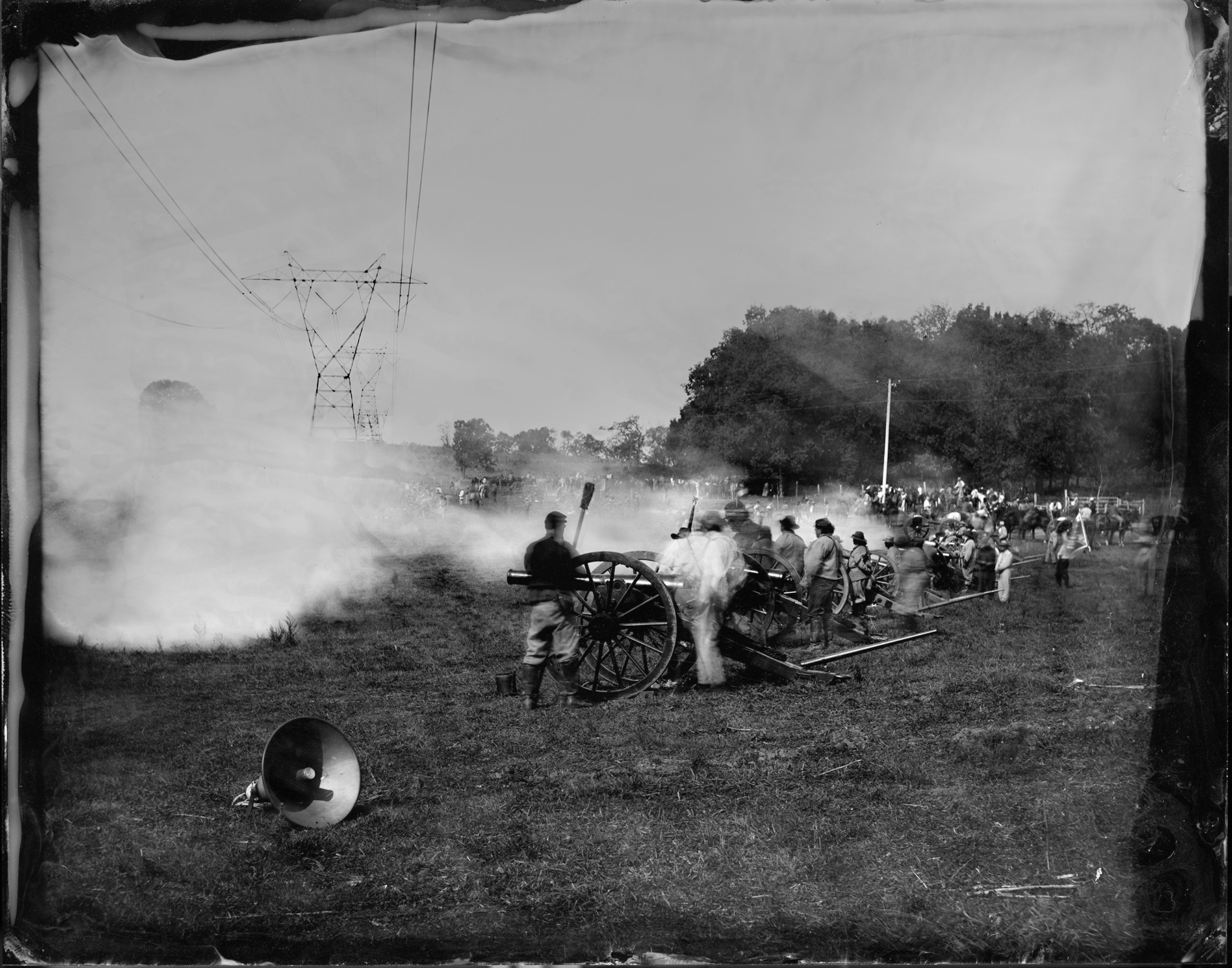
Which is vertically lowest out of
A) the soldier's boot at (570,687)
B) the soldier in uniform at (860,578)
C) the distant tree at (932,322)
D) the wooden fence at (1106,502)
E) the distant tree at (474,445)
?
the soldier's boot at (570,687)

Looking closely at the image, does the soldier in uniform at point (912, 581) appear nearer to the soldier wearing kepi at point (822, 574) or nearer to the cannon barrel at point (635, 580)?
the soldier wearing kepi at point (822, 574)

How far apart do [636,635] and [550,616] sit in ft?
2.47

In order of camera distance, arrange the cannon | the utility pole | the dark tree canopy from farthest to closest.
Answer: the cannon, the utility pole, the dark tree canopy

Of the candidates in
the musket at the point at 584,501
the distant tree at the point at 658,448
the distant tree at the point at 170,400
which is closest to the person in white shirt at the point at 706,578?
the distant tree at the point at 658,448

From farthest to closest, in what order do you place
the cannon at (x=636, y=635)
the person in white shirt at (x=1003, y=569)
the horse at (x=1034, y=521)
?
the person in white shirt at (x=1003, y=569) → the horse at (x=1034, y=521) → the cannon at (x=636, y=635)

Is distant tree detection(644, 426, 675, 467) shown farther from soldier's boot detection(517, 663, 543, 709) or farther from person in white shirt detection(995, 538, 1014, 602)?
person in white shirt detection(995, 538, 1014, 602)

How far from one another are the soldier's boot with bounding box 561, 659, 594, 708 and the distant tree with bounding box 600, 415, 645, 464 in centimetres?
82

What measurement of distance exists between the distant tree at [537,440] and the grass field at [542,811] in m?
0.34

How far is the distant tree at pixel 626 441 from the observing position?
125 inches

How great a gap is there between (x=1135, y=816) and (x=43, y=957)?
3.78 meters

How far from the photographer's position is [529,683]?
10.3 feet

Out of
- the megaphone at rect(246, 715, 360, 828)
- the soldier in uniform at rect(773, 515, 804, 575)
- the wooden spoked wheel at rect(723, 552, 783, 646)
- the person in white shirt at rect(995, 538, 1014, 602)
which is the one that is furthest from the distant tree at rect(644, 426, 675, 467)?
the person in white shirt at rect(995, 538, 1014, 602)

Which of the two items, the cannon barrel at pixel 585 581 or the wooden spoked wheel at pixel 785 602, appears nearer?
the cannon barrel at pixel 585 581

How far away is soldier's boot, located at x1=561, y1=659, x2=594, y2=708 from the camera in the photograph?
127 inches
